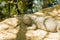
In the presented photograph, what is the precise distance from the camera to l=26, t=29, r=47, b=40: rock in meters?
2.05

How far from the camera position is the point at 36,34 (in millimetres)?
2111

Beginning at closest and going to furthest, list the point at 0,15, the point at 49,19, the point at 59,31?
the point at 59,31 < the point at 49,19 < the point at 0,15

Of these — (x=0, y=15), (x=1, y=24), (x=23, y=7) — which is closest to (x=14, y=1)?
(x=23, y=7)

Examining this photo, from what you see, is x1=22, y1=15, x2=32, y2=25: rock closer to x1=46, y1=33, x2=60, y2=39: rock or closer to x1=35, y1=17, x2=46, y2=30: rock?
x1=35, y1=17, x2=46, y2=30: rock

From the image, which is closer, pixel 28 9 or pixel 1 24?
pixel 1 24

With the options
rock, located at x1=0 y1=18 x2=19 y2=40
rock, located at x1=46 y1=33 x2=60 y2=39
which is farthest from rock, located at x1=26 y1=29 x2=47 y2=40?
rock, located at x1=0 y1=18 x2=19 y2=40

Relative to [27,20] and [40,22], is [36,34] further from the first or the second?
[27,20]

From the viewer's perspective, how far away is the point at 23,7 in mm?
3057

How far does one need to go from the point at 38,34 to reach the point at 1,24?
0.59 metres

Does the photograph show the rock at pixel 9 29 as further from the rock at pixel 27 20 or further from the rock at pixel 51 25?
the rock at pixel 51 25

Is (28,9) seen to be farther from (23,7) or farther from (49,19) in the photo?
(49,19)

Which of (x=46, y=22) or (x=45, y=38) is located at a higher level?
(x=46, y=22)

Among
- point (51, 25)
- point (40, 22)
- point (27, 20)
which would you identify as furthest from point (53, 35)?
point (27, 20)

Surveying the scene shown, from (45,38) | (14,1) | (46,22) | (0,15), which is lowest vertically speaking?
(45,38)
